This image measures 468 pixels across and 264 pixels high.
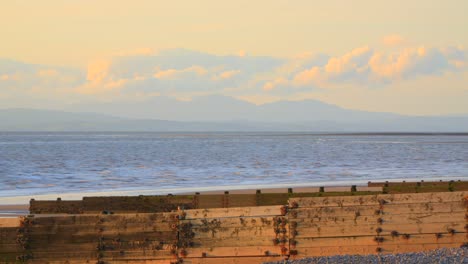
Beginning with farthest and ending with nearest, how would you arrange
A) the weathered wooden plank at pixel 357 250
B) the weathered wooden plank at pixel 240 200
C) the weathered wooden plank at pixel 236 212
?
the weathered wooden plank at pixel 240 200 → the weathered wooden plank at pixel 236 212 → the weathered wooden plank at pixel 357 250

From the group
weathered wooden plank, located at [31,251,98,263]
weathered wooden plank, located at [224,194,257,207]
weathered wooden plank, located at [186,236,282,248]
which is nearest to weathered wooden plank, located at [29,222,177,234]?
weathered wooden plank, located at [31,251,98,263]

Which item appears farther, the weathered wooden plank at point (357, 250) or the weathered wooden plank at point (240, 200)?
the weathered wooden plank at point (240, 200)

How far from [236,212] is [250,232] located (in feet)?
1.57

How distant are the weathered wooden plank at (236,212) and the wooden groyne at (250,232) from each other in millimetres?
19

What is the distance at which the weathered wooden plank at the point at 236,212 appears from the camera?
15711 mm

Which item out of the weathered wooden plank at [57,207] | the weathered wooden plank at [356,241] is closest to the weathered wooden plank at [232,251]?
the weathered wooden plank at [356,241]

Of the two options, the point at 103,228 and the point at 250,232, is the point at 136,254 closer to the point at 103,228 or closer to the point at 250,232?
the point at 103,228

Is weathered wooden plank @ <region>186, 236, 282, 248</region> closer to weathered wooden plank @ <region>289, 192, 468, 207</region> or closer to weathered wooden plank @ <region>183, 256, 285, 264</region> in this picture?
weathered wooden plank @ <region>183, 256, 285, 264</region>

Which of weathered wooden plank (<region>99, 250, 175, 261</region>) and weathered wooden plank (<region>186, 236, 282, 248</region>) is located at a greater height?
weathered wooden plank (<region>186, 236, 282, 248</region>)

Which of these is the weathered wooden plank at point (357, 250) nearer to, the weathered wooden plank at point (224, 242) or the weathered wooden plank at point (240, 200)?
the weathered wooden plank at point (224, 242)

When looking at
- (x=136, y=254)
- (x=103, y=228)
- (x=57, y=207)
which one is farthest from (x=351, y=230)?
(x=57, y=207)

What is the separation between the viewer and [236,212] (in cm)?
1585

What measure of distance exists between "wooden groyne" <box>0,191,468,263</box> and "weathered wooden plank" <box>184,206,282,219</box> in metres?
0.02

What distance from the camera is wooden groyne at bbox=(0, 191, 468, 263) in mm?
15672
